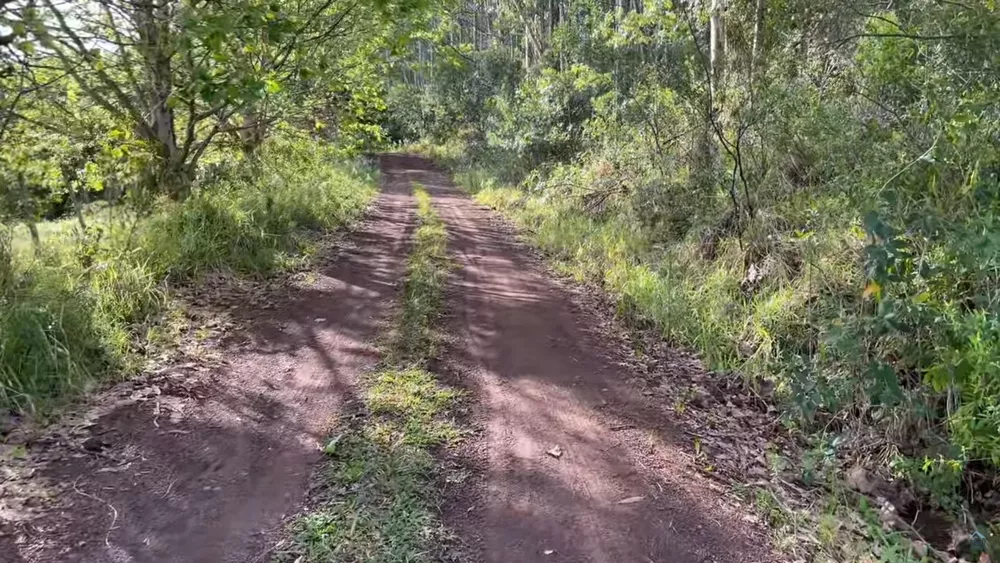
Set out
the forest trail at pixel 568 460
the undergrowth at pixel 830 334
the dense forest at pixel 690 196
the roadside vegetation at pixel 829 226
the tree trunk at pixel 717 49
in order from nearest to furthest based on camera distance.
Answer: the forest trail at pixel 568 460, the undergrowth at pixel 830 334, the roadside vegetation at pixel 829 226, the dense forest at pixel 690 196, the tree trunk at pixel 717 49

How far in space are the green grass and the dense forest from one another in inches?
1.0

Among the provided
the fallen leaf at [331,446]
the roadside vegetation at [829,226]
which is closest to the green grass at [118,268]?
the fallen leaf at [331,446]

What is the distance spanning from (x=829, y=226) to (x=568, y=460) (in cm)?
340

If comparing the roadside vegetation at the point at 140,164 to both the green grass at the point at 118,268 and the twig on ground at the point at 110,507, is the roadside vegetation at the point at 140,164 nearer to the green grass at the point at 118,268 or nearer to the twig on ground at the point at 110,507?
the green grass at the point at 118,268

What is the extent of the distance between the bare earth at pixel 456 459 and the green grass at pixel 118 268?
0.60 meters

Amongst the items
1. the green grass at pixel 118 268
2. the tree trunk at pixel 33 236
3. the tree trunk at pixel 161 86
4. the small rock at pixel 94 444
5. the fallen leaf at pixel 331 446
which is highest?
the tree trunk at pixel 161 86

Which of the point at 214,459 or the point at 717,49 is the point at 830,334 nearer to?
the point at 214,459

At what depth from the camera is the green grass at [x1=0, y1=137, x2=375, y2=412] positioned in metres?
4.11

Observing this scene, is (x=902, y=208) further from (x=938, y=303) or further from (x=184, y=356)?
(x=184, y=356)

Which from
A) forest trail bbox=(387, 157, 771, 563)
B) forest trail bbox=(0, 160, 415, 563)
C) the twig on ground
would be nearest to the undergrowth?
forest trail bbox=(387, 157, 771, 563)

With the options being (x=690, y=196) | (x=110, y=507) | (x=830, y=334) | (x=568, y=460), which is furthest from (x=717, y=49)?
(x=110, y=507)

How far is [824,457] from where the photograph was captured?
3.89 m

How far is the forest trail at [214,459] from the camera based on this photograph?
111 inches

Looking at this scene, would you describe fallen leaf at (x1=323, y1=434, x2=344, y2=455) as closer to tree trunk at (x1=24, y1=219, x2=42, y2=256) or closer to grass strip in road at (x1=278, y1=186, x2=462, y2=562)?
grass strip in road at (x1=278, y1=186, x2=462, y2=562)
